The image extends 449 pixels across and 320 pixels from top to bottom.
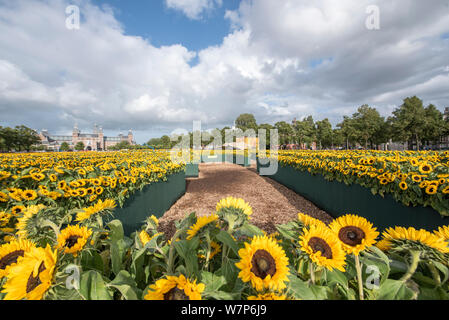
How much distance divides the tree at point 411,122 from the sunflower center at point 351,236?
4054 centimetres

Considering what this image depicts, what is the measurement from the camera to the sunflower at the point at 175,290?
53 centimetres

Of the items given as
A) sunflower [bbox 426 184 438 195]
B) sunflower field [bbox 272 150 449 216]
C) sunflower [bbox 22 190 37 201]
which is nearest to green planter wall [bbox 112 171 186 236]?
sunflower [bbox 22 190 37 201]

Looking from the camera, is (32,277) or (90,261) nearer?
(32,277)

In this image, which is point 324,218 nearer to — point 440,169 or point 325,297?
point 440,169

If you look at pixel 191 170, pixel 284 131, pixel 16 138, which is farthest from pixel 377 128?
pixel 16 138

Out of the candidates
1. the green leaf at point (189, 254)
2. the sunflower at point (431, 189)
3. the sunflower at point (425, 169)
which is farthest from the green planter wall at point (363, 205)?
the green leaf at point (189, 254)

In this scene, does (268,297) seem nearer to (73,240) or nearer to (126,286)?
(126,286)

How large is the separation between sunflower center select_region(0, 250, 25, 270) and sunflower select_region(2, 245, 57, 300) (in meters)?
0.14

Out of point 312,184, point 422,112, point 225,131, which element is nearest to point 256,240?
point 312,184

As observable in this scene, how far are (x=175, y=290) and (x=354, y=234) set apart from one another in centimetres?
71

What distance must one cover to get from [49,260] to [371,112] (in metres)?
61.9

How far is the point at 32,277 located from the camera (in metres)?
0.53

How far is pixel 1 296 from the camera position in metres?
0.53

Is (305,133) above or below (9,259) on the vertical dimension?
above
